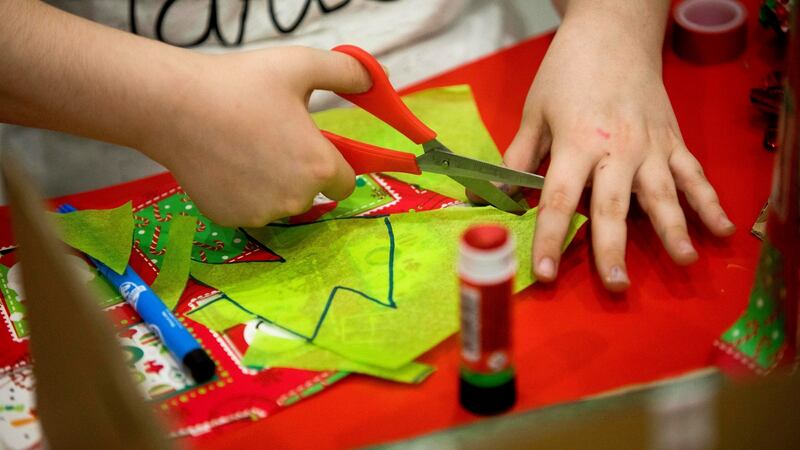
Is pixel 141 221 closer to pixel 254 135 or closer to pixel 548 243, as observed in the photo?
pixel 254 135

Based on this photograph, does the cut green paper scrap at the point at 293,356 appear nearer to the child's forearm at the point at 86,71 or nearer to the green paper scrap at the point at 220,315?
the green paper scrap at the point at 220,315

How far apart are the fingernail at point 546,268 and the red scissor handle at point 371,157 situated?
144 millimetres

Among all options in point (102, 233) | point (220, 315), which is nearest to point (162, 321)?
point (220, 315)

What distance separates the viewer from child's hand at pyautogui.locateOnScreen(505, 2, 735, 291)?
2.36 ft

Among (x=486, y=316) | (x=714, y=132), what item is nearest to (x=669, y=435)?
(x=486, y=316)

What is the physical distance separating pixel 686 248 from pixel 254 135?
0.35 metres

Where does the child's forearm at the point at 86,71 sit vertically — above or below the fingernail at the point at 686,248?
above

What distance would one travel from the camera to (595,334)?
67 cm

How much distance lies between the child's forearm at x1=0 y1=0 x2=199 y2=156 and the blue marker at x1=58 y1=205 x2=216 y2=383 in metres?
0.12

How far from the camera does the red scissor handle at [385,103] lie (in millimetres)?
761

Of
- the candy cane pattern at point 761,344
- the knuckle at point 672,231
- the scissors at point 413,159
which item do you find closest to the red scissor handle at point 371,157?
the scissors at point 413,159

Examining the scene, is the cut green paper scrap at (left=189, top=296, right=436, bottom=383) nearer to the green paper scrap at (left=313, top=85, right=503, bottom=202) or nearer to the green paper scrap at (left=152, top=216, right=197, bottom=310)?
the green paper scrap at (left=152, top=216, right=197, bottom=310)

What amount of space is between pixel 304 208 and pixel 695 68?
1.50ft

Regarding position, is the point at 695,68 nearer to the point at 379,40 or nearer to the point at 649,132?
the point at 649,132
